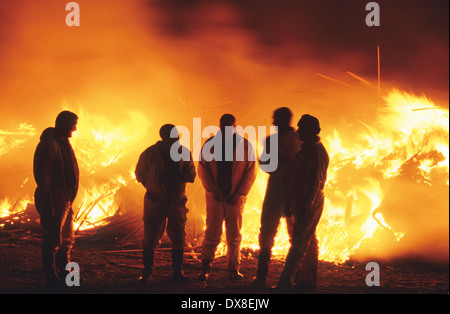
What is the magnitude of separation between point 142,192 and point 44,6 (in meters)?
4.65

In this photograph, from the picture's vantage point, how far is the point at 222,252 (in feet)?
23.6

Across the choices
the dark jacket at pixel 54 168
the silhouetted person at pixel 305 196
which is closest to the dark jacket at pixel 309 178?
the silhouetted person at pixel 305 196

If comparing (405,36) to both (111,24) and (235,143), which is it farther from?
(111,24)

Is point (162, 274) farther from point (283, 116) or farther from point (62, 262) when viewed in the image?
point (283, 116)

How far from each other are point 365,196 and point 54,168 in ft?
15.5

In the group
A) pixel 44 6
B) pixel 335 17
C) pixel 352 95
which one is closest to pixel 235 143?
pixel 352 95

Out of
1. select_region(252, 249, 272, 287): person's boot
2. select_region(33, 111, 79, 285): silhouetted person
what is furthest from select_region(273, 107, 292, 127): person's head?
select_region(33, 111, 79, 285): silhouetted person

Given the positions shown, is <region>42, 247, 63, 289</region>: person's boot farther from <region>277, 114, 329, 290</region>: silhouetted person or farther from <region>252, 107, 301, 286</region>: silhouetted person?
<region>277, 114, 329, 290</region>: silhouetted person

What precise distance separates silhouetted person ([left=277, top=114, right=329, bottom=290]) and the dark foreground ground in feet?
1.08

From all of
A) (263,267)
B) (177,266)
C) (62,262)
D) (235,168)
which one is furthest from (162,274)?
(235,168)

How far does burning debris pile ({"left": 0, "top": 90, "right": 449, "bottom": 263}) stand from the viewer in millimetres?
6824

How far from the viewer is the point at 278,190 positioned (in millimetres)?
5230

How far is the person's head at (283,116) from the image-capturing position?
537 cm

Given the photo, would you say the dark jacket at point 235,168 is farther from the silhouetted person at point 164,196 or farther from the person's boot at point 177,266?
the person's boot at point 177,266
